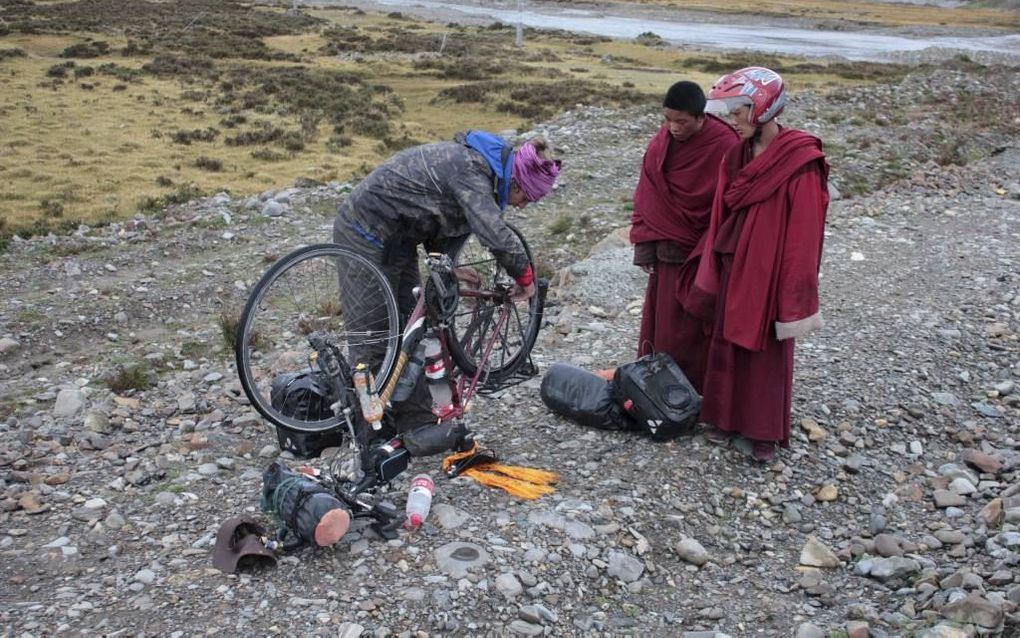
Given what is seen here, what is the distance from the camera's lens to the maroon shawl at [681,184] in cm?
474

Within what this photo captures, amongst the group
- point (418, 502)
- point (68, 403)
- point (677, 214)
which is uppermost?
point (677, 214)

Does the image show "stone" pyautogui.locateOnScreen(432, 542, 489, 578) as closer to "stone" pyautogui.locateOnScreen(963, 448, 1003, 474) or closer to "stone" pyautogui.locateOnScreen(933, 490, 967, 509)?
"stone" pyautogui.locateOnScreen(933, 490, 967, 509)

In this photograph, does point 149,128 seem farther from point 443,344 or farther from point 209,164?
point 443,344

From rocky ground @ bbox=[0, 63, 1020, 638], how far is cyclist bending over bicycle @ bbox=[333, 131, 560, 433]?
1.10 meters

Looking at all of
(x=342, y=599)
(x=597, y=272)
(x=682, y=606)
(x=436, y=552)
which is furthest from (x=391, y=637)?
(x=597, y=272)

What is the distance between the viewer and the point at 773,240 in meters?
4.26

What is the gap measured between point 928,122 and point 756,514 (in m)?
14.1

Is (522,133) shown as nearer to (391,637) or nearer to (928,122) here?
(928,122)

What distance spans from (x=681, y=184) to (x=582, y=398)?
1317 millimetres

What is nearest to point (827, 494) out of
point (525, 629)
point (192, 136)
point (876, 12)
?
point (525, 629)

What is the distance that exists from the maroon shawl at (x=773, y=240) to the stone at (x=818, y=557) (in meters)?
0.97

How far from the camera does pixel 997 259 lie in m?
8.12

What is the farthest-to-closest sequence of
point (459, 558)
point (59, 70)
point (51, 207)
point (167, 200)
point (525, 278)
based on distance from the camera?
1. point (59, 70)
2. point (167, 200)
3. point (51, 207)
4. point (525, 278)
5. point (459, 558)

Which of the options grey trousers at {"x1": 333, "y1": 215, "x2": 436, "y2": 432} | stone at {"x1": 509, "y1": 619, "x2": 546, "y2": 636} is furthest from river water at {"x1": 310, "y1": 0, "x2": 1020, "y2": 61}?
stone at {"x1": 509, "y1": 619, "x2": 546, "y2": 636}
